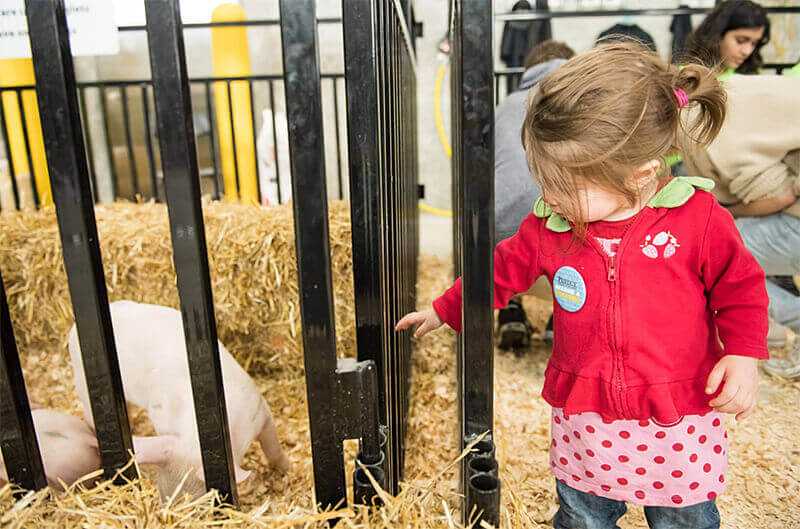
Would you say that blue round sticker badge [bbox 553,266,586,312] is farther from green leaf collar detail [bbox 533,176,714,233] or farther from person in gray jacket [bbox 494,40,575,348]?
person in gray jacket [bbox 494,40,575,348]

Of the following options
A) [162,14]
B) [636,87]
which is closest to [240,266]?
[162,14]

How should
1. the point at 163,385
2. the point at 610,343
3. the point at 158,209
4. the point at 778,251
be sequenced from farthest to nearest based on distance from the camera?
the point at 158,209
the point at 778,251
the point at 163,385
the point at 610,343

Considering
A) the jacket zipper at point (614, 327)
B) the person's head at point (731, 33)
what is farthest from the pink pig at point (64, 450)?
the person's head at point (731, 33)

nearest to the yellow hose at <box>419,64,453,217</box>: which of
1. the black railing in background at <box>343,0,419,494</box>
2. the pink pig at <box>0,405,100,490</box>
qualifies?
the pink pig at <box>0,405,100,490</box>

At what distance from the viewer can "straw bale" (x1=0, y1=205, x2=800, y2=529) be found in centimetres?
88

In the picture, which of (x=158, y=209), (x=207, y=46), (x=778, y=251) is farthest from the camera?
(x=207, y=46)

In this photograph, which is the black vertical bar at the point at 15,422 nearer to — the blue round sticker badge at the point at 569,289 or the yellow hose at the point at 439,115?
the blue round sticker badge at the point at 569,289

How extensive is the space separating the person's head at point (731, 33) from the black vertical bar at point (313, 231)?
80.4 inches

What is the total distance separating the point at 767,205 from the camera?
6.41 ft

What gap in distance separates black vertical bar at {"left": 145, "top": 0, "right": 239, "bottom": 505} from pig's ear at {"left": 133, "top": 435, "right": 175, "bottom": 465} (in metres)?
0.43

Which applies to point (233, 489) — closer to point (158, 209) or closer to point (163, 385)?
point (163, 385)

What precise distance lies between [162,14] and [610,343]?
2.65 feet

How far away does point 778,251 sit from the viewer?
202 cm

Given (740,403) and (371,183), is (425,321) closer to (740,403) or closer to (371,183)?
(371,183)
